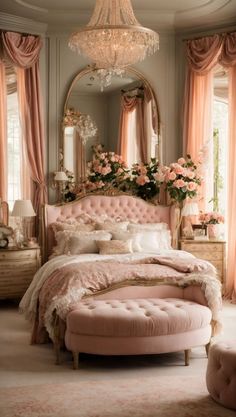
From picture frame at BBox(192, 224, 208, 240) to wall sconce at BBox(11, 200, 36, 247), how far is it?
2.20 m

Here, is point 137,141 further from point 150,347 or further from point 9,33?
point 150,347

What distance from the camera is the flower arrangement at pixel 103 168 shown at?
7.85 metres

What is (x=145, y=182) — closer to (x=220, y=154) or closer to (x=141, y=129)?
(x=141, y=129)

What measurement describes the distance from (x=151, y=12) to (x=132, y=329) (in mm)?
4596

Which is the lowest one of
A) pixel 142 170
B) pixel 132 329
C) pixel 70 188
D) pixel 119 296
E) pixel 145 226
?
pixel 132 329

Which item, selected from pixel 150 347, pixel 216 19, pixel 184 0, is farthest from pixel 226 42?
pixel 150 347

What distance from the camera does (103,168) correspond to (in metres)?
7.83

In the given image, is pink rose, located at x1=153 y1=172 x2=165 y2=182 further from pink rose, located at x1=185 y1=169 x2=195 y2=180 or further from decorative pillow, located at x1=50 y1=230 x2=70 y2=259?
decorative pillow, located at x1=50 y1=230 x2=70 y2=259

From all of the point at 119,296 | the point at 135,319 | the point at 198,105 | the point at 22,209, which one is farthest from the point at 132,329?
the point at 198,105

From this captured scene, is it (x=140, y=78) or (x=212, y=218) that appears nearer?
(x=212, y=218)

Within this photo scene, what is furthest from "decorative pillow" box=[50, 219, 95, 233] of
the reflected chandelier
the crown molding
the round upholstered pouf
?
the round upholstered pouf

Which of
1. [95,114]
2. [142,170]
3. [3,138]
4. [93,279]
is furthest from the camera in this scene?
[142,170]

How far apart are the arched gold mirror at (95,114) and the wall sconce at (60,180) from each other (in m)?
0.16

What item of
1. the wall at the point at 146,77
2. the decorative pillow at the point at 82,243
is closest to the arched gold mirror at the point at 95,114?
the wall at the point at 146,77
